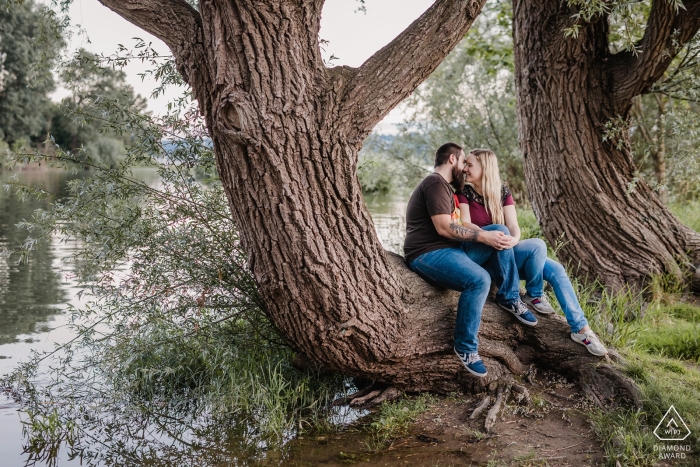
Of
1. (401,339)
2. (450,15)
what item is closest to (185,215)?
(401,339)

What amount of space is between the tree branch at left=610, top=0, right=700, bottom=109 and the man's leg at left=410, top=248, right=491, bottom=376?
286cm

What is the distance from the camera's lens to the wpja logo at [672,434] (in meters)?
3.73

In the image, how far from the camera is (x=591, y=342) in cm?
477

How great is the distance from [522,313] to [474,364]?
65cm

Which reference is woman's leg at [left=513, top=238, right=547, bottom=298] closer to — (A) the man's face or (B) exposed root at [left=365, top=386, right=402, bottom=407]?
(A) the man's face

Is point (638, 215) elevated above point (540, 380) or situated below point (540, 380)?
above

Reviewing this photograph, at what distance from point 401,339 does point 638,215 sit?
3.60 meters

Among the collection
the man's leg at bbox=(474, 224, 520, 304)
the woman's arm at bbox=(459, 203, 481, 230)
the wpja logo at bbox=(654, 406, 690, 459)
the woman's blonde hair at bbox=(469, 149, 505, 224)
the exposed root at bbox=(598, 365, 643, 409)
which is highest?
the woman's blonde hair at bbox=(469, 149, 505, 224)

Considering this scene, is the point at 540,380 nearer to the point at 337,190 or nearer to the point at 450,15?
the point at 337,190

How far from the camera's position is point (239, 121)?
12.6 feet

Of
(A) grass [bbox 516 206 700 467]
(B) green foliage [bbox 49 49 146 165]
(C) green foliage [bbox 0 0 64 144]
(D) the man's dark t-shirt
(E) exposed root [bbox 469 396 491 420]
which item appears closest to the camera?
(A) grass [bbox 516 206 700 467]

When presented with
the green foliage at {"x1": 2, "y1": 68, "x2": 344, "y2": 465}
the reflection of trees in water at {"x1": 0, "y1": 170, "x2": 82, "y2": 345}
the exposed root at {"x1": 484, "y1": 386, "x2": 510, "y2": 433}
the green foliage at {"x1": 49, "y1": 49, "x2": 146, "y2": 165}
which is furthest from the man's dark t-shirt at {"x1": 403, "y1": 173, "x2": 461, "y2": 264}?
the reflection of trees in water at {"x1": 0, "y1": 170, "x2": 82, "y2": 345}

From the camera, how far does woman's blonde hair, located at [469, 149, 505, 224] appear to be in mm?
4941

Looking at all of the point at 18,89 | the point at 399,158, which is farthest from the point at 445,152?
the point at 18,89
